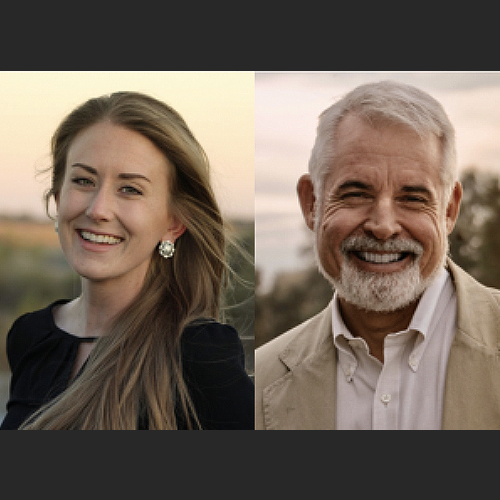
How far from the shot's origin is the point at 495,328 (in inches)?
117

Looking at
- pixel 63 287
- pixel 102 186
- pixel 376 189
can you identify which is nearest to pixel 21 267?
pixel 63 287

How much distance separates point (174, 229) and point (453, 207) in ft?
4.21

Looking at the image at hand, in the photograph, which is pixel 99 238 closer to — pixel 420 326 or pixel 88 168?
pixel 88 168

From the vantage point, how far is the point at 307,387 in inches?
122

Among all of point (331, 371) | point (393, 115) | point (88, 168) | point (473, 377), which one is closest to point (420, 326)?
point (473, 377)

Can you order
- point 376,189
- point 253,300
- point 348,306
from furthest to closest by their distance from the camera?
point 253,300, point 348,306, point 376,189

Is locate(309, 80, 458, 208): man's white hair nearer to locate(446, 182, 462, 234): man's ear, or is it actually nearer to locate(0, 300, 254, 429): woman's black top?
locate(446, 182, 462, 234): man's ear

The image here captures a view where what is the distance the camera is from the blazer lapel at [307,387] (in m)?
3.07

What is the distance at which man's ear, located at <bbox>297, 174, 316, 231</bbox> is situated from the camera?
3.19m

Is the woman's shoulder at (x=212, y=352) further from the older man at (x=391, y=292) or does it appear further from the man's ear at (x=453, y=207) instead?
the man's ear at (x=453, y=207)

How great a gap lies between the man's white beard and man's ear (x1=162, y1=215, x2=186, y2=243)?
789 millimetres

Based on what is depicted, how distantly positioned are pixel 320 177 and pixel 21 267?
1658 mm

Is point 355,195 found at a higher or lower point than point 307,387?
higher

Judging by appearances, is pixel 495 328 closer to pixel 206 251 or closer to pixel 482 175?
pixel 482 175
